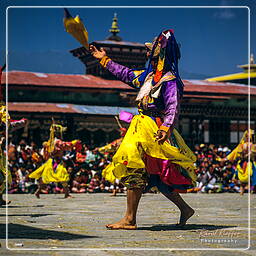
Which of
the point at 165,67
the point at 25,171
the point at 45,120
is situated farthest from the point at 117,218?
the point at 45,120

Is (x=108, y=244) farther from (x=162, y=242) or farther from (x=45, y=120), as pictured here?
(x=45, y=120)

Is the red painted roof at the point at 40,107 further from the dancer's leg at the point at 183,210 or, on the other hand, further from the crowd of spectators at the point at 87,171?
the dancer's leg at the point at 183,210

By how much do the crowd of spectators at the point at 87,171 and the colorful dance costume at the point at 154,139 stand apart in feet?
31.9

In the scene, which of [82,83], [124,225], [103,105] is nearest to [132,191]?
[124,225]

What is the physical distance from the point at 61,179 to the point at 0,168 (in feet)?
21.8

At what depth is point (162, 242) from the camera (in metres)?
4.98

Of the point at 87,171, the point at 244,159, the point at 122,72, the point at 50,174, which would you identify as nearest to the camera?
the point at 122,72

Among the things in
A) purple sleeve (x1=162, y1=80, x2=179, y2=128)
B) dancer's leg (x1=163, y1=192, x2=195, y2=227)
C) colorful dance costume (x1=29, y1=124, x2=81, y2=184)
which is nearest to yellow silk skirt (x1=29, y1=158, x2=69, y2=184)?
colorful dance costume (x1=29, y1=124, x2=81, y2=184)

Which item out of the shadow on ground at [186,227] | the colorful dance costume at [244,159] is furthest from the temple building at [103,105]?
the shadow on ground at [186,227]

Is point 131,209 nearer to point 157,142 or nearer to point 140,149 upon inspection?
point 140,149

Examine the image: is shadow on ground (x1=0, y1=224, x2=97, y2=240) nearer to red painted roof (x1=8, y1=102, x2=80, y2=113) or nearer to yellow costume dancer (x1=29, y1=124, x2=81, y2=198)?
yellow costume dancer (x1=29, y1=124, x2=81, y2=198)

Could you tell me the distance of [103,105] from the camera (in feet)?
87.3

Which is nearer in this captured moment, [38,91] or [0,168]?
[0,168]

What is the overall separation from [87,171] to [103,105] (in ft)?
28.4
